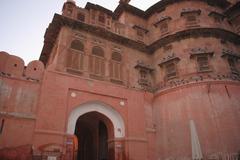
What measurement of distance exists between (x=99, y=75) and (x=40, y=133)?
514 cm

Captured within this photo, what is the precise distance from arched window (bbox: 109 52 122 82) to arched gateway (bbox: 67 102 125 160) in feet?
7.30

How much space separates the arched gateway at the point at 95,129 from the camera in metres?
11.9

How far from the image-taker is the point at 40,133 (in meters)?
9.77

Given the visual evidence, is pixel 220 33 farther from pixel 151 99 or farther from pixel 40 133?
pixel 40 133

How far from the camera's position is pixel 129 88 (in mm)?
13914

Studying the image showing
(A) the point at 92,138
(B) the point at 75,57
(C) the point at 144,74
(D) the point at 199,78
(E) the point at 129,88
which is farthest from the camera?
(A) the point at 92,138

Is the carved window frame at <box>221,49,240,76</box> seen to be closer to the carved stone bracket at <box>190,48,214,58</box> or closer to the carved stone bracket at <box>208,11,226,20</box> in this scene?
the carved stone bracket at <box>190,48,214,58</box>

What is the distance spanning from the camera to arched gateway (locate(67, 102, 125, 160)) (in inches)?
468

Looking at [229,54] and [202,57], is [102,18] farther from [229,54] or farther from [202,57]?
[229,54]

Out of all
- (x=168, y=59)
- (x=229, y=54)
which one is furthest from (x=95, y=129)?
(x=229, y=54)

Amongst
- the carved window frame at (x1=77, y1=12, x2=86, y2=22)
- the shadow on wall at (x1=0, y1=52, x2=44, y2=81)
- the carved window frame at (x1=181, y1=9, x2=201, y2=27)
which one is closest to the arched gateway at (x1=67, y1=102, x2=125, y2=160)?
the shadow on wall at (x1=0, y1=52, x2=44, y2=81)

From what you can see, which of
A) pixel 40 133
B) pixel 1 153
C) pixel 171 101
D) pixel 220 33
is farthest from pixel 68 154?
pixel 220 33

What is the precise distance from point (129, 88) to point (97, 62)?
2.73 m

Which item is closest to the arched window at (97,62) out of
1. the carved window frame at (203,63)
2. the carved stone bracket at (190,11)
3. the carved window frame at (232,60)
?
the carved window frame at (203,63)
